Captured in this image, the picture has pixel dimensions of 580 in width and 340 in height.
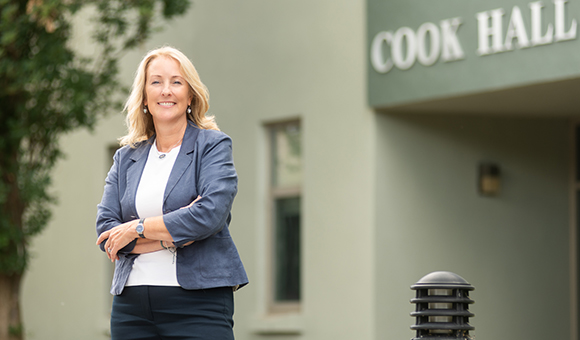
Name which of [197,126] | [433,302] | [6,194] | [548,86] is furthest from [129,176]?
[6,194]

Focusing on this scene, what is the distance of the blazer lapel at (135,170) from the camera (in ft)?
9.94

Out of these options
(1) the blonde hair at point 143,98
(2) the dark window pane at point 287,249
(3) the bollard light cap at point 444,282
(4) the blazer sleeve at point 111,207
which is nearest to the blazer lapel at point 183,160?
(1) the blonde hair at point 143,98

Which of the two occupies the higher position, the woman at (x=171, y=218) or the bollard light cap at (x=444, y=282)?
the woman at (x=171, y=218)

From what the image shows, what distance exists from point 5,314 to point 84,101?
7.22 feet

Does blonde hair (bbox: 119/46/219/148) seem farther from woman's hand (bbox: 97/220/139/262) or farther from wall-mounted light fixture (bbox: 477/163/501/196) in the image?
wall-mounted light fixture (bbox: 477/163/501/196)

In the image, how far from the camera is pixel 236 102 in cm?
898

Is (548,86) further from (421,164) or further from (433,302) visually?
(433,302)

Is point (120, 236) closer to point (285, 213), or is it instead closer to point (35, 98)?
point (35, 98)

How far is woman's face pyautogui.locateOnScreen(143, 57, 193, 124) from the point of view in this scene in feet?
10.0

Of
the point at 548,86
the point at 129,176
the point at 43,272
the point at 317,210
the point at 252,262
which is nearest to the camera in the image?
the point at 129,176

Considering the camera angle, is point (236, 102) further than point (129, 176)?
Yes

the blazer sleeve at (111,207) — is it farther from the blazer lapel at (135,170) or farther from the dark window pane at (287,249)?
the dark window pane at (287,249)

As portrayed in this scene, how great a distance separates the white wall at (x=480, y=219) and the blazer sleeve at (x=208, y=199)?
4.79 metres

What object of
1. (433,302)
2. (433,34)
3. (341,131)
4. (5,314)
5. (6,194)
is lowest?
(5,314)
